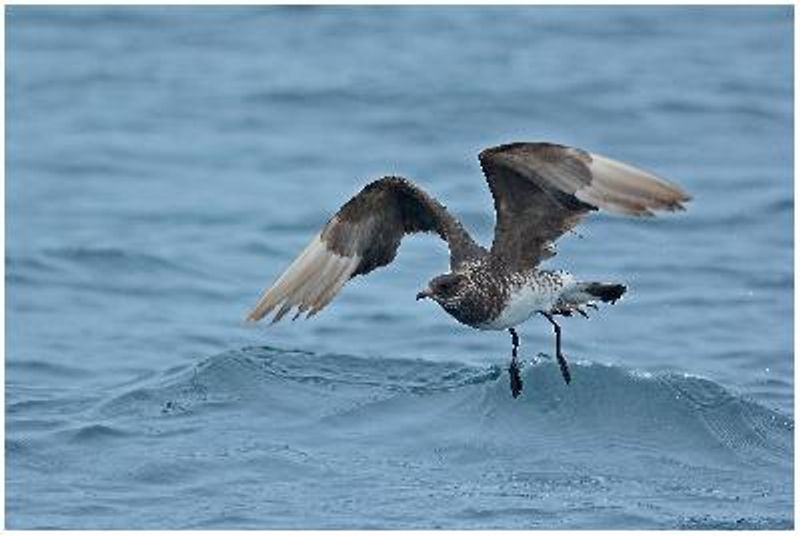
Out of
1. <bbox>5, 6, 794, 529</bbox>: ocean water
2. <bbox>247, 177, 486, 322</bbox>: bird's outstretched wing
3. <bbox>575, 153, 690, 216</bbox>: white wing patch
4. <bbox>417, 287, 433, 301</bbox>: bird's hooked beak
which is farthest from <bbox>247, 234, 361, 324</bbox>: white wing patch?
<bbox>575, 153, 690, 216</bbox>: white wing patch

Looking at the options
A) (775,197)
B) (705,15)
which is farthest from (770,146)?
(705,15)

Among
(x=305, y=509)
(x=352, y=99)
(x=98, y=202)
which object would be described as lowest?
(x=305, y=509)

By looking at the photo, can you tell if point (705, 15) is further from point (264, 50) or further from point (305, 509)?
point (305, 509)

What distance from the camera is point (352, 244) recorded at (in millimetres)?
10781

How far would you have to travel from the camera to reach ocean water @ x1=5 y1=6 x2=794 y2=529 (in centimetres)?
1153

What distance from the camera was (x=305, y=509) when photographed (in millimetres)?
11047

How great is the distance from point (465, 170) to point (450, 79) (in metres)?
2.67

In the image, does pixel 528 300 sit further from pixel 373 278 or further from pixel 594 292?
pixel 373 278

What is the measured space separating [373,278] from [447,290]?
6.52m

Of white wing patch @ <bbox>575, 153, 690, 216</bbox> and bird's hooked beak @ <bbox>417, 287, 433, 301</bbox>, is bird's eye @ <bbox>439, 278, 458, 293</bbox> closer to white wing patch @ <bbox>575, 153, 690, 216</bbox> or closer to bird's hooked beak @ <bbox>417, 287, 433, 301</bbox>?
bird's hooked beak @ <bbox>417, 287, 433, 301</bbox>

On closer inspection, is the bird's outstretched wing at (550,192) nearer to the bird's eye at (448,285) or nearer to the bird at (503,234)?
the bird at (503,234)

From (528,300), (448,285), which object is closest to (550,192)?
(528,300)

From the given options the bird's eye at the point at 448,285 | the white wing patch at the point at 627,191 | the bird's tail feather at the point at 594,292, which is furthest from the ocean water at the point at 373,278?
the white wing patch at the point at 627,191

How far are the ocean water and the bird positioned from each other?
1.25 m
